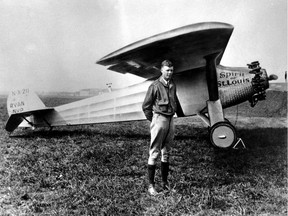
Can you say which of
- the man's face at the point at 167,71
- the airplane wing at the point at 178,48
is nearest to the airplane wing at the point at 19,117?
the airplane wing at the point at 178,48

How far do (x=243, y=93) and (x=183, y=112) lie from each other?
1493 millimetres

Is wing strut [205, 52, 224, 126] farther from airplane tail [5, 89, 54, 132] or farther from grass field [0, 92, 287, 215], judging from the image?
airplane tail [5, 89, 54, 132]

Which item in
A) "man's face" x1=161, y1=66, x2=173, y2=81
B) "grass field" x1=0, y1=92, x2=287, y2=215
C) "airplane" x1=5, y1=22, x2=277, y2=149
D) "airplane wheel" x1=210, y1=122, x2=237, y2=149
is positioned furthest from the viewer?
"airplane wheel" x1=210, y1=122, x2=237, y2=149

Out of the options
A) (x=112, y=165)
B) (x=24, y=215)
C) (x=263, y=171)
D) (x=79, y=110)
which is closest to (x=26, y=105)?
(x=79, y=110)

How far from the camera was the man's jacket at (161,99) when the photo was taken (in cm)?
336

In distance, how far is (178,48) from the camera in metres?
4.34

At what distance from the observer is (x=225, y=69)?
637 centimetres

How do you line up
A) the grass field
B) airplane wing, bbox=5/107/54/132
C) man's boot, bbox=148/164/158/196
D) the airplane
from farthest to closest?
airplane wing, bbox=5/107/54/132
the airplane
man's boot, bbox=148/164/158/196
the grass field

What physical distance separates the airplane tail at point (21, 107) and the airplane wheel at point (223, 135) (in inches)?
203

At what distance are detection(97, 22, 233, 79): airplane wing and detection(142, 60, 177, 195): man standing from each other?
1.33 ft

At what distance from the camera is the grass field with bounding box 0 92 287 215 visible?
2.88m

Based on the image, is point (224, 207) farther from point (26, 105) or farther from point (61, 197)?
point (26, 105)

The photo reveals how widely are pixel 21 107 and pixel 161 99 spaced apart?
18.8 ft

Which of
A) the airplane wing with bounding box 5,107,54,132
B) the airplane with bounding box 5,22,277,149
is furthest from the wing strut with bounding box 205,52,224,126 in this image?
the airplane wing with bounding box 5,107,54,132
